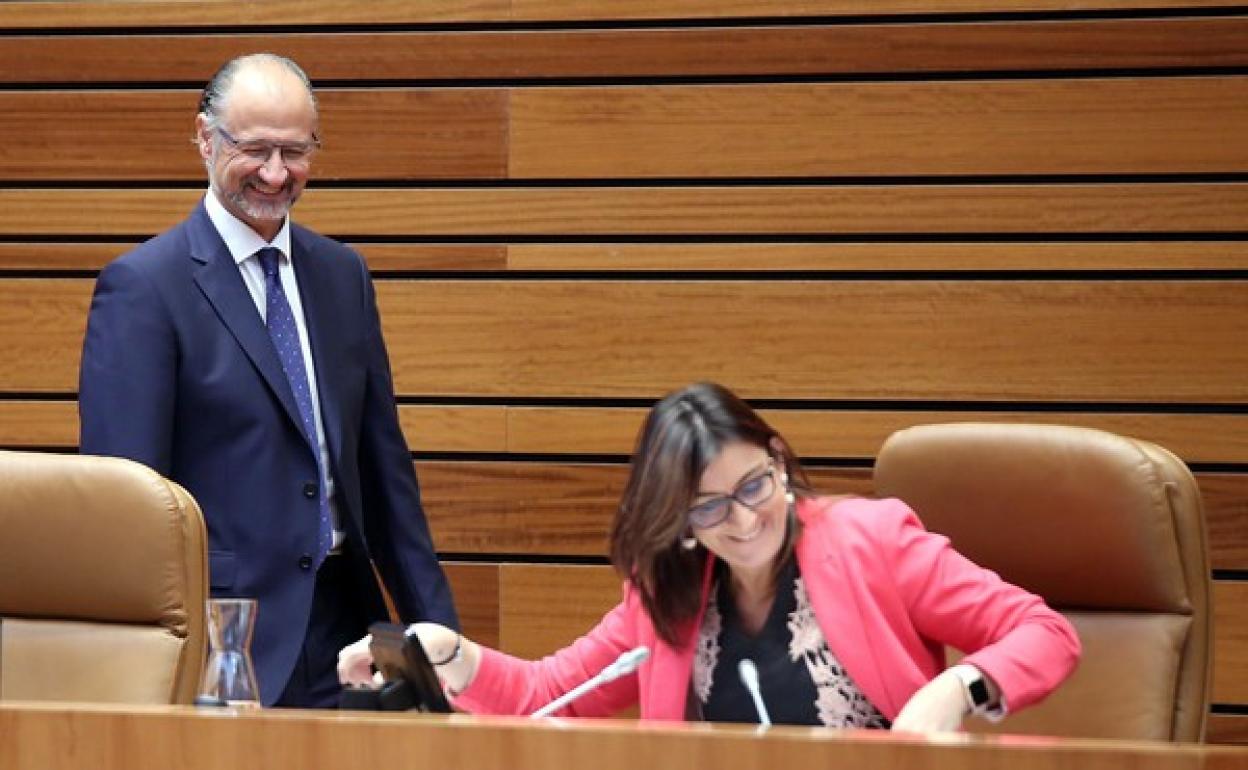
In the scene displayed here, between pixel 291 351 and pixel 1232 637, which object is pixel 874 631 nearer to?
pixel 291 351

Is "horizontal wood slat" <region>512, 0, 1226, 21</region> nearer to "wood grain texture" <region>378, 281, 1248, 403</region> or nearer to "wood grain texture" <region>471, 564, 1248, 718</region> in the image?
"wood grain texture" <region>378, 281, 1248, 403</region>

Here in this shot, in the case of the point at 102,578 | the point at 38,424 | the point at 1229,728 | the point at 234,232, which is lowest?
the point at 1229,728

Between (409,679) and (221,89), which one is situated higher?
(221,89)

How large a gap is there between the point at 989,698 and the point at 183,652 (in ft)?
3.15

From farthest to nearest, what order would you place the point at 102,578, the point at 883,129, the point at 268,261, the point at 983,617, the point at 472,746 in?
the point at 883,129 → the point at 268,261 → the point at 983,617 → the point at 102,578 → the point at 472,746

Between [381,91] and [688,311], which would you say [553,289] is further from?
[381,91]

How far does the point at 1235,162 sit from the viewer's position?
4.23m

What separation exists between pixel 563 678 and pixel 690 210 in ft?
6.35

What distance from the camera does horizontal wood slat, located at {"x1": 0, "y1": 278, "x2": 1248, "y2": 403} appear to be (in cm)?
427

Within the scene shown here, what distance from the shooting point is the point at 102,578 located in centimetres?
244

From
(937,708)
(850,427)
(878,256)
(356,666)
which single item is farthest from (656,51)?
(937,708)

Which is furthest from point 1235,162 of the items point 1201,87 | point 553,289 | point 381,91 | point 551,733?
point 551,733

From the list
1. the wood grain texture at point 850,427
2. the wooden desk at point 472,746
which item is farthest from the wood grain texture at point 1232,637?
the wooden desk at point 472,746

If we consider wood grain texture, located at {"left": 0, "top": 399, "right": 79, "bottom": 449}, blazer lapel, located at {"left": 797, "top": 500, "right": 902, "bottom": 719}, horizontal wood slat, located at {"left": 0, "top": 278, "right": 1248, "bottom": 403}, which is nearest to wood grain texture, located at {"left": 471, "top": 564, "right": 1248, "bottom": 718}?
horizontal wood slat, located at {"left": 0, "top": 278, "right": 1248, "bottom": 403}
